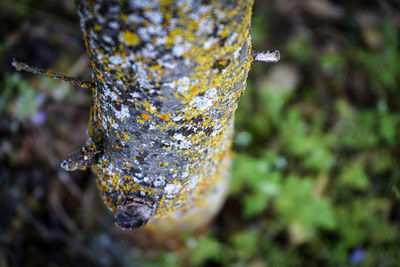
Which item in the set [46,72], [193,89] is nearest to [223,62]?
[193,89]

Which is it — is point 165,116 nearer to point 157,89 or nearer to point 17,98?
point 157,89

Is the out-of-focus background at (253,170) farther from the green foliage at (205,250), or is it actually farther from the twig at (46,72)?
the twig at (46,72)

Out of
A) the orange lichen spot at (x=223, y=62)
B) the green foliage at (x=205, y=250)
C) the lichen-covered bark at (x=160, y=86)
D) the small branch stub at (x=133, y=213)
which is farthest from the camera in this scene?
the green foliage at (x=205, y=250)

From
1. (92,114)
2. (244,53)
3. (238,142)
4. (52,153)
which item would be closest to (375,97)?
(238,142)

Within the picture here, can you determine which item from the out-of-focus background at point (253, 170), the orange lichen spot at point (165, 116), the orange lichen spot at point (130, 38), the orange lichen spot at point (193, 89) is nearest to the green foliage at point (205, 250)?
the out-of-focus background at point (253, 170)

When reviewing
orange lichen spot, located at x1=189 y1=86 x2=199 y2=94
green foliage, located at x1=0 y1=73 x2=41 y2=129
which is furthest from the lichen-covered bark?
green foliage, located at x1=0 y1=73 x2=41 y2=129

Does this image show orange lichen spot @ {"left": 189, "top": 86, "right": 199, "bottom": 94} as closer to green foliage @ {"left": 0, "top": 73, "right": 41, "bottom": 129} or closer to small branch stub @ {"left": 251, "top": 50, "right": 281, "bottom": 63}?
small branch stub @ {"left": 251, "top": 50, "right": 281, "bottom": 63}
